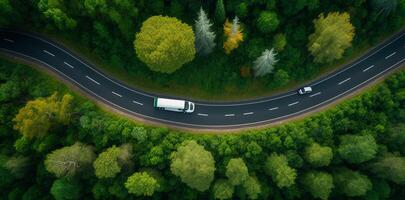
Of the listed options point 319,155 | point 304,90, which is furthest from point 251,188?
point 304,90

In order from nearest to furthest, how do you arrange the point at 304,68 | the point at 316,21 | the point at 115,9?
1. the point at 115,9
2. the point at 316,21
3. the point at 304,68

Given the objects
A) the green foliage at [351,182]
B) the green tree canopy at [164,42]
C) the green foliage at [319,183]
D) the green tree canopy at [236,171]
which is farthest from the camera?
the green foliage at [351,182]

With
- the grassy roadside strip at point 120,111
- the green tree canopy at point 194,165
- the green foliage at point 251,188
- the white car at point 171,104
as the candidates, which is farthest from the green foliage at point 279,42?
the green foliage at point 251,188

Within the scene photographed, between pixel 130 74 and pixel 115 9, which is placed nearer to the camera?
pixel 115 9

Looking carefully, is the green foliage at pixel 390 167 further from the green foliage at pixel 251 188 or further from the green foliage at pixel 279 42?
the green foliage at pixel 279 42

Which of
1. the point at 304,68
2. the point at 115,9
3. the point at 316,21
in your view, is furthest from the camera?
the point at 304,68

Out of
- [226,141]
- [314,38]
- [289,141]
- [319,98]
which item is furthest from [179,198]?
[314,38]

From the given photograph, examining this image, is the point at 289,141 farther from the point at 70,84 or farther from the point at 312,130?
the point at 70,84
